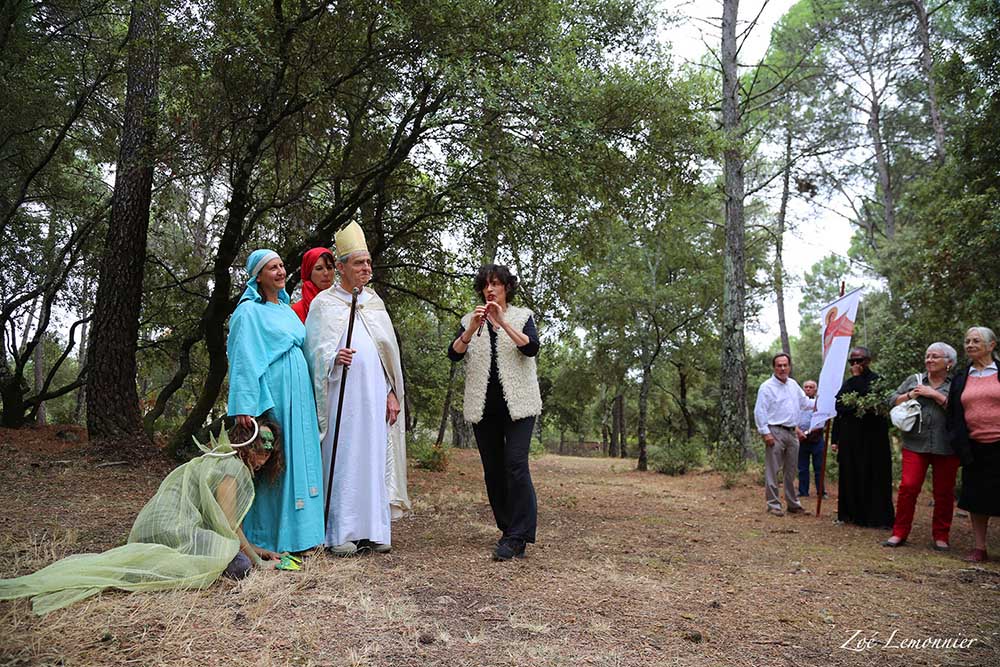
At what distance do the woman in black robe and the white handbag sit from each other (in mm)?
1120

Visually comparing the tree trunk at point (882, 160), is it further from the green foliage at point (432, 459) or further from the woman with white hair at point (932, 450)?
the woman with white hair at point (932, 450)

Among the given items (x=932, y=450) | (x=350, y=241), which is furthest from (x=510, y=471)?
(x=932, y=450)

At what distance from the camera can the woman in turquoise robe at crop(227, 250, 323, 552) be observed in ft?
13.8

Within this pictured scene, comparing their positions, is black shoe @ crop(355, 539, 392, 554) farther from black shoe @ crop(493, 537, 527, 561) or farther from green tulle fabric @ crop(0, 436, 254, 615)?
green tulle fabric @ crop(0, 436, 254, 615)

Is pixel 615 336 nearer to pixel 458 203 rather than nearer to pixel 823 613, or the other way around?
pixel 458 203

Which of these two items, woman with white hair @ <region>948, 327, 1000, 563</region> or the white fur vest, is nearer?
the white fur vest

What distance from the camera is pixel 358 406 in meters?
4.80

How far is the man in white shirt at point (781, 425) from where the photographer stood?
821 cm

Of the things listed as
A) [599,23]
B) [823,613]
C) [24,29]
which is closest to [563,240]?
[599,23]

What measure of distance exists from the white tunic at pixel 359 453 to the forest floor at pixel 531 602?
0.91 feet

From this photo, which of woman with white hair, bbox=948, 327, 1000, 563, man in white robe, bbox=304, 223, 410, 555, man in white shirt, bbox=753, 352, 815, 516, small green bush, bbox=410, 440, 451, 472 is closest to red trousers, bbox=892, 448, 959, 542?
woman with white hair, bbox=948, 327, 1000, 563

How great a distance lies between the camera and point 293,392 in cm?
444

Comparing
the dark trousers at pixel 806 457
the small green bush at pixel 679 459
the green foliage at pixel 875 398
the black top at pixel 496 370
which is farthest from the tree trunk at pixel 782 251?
the black top at pixel 496 370

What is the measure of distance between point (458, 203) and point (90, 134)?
6291 mm
